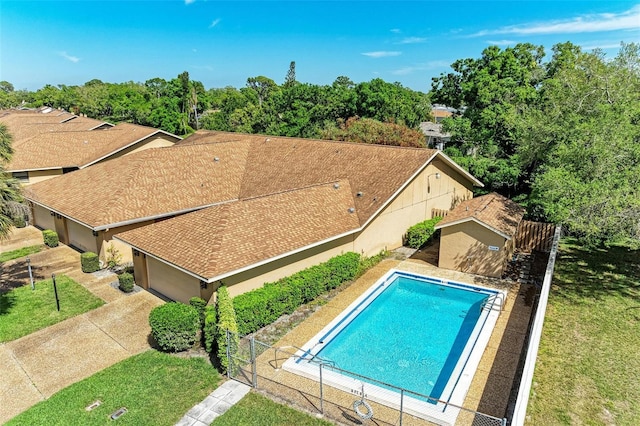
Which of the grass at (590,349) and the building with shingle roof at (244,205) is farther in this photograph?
the building with shingle roof at (244,205)

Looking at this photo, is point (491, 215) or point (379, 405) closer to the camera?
point (379, 405)

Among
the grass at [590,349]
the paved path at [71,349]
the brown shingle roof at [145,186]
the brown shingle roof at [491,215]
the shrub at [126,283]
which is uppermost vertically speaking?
the brown shingle roof at [145,186]

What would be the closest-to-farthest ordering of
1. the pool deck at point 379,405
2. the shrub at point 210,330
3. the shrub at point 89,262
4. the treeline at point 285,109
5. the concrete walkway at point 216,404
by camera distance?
the concrete walkway at point 216,404 < the pool deck at point 379,405 < the shrub at point 210,330 < the shrub at point 89,262 < the treeline at point 285,109

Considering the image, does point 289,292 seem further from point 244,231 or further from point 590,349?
point 590,349

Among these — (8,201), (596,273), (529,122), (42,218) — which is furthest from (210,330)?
(42,218)

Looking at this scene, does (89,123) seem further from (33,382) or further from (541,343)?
(541,343)

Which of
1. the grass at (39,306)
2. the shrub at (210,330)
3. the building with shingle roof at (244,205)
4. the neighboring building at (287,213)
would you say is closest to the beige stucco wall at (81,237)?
the building with shingle roof at (244,205)

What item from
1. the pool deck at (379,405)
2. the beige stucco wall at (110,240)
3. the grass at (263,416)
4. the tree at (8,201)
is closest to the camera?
the grass at (263,416)

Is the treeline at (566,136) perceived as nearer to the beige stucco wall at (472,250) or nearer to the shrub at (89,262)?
the beige stucco wall at (472,250)
